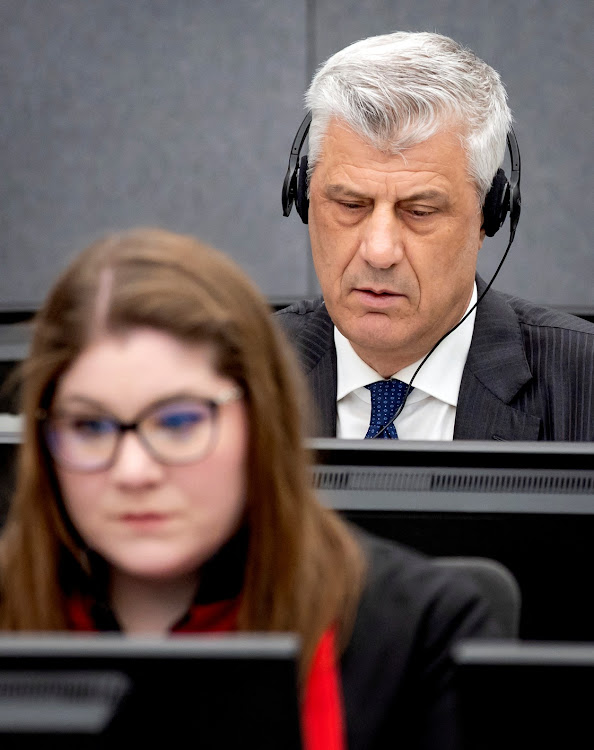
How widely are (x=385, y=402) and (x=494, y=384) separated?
5.7 inches

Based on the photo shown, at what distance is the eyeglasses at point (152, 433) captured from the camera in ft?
2.14

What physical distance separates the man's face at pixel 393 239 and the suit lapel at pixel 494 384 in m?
0.06

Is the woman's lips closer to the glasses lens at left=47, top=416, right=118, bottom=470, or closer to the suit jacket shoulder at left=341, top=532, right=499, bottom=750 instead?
the glasses lens at left=47, top=416, right=118, bottom=470

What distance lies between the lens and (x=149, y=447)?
2.15ft

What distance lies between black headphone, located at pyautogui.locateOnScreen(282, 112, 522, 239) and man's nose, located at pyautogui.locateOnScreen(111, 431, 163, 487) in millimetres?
926

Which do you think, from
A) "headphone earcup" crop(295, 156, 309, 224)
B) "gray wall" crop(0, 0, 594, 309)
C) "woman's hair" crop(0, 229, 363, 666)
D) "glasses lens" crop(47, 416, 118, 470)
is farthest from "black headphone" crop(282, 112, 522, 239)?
"gray wall" crop(0, 0, 594, 309)

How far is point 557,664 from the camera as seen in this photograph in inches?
18.0

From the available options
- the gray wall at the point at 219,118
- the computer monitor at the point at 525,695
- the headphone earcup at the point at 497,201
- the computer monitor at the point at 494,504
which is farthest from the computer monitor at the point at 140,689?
the gray wall at the point at 219,118

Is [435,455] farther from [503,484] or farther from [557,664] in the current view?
[557,664]

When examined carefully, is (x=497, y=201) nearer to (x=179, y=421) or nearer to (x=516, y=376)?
(x=516, y=376)

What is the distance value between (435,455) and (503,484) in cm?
5

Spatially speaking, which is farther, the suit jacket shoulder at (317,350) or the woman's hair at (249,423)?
the suit jacket shoulder at (317,350)

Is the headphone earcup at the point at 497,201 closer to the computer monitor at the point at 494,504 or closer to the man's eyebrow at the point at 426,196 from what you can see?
the man's eyebrow at the point at 426,196

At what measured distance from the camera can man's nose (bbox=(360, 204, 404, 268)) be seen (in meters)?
1.40
